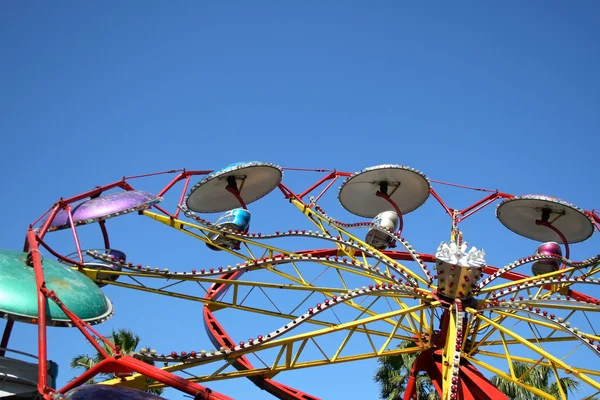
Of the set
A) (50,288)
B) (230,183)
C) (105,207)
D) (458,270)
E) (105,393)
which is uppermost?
(230,183)

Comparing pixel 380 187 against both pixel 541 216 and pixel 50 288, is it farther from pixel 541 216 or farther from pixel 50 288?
pixel 50 288

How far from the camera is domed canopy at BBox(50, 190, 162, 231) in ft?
58.7

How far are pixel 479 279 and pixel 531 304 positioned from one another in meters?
0.96

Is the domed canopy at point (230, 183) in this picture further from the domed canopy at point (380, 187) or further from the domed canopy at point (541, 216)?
the domed canopy at point (541, 216)

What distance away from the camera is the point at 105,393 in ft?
38.9

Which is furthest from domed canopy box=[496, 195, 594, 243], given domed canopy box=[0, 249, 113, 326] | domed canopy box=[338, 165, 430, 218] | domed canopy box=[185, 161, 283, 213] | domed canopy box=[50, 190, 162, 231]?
domed canopy box=[0, 249, 113, 326]

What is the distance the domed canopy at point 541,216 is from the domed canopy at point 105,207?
8.17 metres

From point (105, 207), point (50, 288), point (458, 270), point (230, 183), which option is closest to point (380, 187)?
point (230, 183)

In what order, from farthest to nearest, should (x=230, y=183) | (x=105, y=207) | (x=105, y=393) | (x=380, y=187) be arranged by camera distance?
(x=380, y=187)
(x=230, y=183)
(x=105, y=207)
(x=105, y=393)

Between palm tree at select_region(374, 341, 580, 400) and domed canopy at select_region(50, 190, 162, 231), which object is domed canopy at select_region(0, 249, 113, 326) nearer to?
domed canopy at select_region(50, 190, 162, 231)

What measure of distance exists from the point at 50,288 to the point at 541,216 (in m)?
11.8

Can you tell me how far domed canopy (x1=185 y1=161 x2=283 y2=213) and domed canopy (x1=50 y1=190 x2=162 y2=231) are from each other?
1.96 meters

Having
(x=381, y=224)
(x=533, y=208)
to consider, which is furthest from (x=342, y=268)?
(x=533, y=208)

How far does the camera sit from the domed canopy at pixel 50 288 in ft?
44.0
